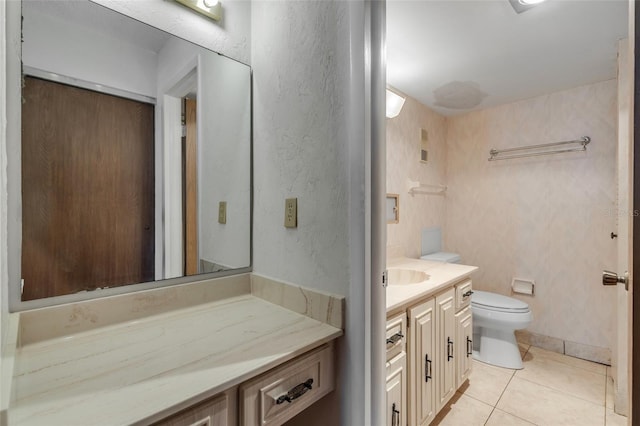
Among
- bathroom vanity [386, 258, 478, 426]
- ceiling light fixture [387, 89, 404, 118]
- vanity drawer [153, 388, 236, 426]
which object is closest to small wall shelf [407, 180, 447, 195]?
ceiling light fixture [387, 89, 404, 118]

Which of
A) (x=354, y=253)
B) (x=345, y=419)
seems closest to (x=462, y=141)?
(x=354, y=253)

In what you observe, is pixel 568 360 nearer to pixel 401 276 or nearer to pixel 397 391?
pixel 401 276

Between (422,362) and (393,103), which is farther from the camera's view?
(393,103)

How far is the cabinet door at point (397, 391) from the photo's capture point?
121 centimetres

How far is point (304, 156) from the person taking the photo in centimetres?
100

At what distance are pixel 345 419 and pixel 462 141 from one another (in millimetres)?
2787

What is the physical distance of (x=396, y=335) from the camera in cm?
124

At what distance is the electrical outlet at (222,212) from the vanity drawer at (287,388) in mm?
649

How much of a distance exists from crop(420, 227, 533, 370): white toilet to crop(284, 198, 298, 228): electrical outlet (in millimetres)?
1787

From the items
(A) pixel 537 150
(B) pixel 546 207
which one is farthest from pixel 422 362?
(A) pixel 537 150

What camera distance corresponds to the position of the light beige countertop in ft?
1.76

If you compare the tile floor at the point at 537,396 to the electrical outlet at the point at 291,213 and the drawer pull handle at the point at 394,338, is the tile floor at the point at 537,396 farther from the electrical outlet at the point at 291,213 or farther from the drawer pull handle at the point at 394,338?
the electrical outlet at the point at 291,213

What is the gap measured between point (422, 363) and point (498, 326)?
1096 millimetres

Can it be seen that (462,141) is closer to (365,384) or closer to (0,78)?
(365,384)
